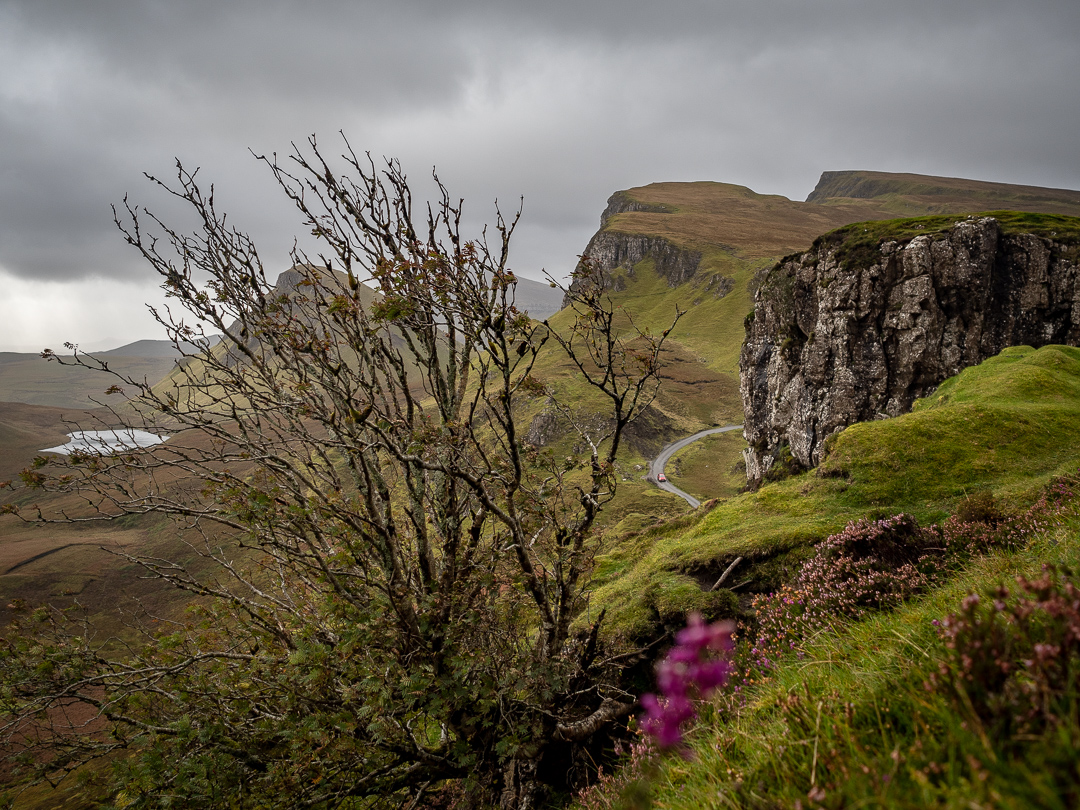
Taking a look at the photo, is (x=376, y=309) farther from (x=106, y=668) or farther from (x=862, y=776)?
(x=106, y=668)

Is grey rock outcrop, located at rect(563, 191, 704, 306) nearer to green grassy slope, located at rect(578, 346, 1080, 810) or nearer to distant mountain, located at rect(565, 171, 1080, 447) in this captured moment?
distant mountain, located at rect(565, 171, 1080, 447)

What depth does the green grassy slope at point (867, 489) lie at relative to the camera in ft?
27.5

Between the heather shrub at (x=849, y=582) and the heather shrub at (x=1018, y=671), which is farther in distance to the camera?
the heather shrub at (x=849, y=582)

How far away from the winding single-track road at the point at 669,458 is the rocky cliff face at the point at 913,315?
2601cm

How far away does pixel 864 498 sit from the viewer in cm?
1055

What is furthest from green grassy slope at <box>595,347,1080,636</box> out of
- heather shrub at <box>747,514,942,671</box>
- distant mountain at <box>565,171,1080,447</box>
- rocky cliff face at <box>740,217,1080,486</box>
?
distant mountain at <box>565,171,1080,447</box>

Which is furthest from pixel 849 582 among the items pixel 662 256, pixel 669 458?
pixel 662 256

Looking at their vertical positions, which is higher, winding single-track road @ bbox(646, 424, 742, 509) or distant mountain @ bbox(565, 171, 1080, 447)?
distant mountain @ bbox(565, 171, 1080, 447)

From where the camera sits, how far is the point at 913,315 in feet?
109

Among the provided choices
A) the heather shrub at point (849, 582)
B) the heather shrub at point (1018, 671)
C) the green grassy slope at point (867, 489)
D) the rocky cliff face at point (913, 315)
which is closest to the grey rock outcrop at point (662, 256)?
the rocky cliff face at point (913, 315)

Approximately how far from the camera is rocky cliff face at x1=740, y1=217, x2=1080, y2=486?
31.8 meters

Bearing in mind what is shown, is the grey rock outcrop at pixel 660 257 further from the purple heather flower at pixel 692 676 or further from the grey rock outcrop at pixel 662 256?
the purple heather flower at pixel 692 676

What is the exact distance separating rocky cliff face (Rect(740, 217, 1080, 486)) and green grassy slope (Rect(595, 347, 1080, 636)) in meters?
19.5

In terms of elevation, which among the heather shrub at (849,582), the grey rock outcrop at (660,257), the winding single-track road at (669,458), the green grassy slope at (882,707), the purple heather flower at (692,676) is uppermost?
the grey rock outcrop at (660,257)
